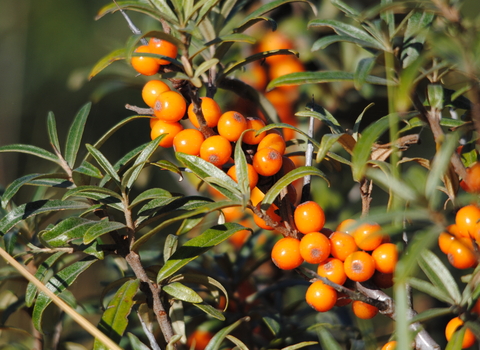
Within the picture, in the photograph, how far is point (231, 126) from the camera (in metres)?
0.80

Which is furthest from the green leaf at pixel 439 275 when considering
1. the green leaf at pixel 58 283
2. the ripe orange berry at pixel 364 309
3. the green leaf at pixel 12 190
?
the green leaf at pixel 12 190

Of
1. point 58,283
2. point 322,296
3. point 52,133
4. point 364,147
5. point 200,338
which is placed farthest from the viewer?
point 200,338

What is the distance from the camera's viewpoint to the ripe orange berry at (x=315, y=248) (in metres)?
0.74

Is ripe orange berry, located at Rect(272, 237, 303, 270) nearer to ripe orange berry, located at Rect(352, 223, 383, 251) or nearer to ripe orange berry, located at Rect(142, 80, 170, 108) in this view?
ripe orange berry, located at Rect(352, 223, 383, 251)

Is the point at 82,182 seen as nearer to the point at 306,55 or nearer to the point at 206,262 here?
the point at 206,262

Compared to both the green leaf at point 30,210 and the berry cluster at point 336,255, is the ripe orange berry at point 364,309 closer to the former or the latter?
the berry cluster at point 336,255

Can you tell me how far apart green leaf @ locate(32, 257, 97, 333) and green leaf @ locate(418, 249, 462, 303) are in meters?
0.58

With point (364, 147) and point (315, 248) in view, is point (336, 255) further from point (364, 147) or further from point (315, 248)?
point (364, 147)

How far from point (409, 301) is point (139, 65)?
0.60 m

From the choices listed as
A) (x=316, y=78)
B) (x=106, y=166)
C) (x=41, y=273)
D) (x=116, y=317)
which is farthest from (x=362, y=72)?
(x=41, y=273)

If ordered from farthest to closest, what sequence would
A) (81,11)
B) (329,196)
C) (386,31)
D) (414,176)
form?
(81,11) < (329,196) < (386,31) < (414,176)

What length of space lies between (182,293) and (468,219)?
1.59 feet

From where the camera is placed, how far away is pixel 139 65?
794 millimetres

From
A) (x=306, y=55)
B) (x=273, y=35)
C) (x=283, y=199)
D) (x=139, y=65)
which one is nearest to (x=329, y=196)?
(x=306, y=55)
